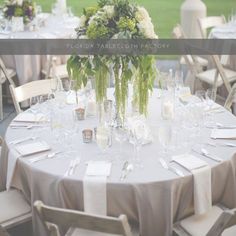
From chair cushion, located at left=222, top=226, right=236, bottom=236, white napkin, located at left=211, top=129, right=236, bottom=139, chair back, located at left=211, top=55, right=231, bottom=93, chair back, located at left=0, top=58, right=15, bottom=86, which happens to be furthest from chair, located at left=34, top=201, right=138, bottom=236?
chair back, located at left=211, top=55, right=231, bottom=93

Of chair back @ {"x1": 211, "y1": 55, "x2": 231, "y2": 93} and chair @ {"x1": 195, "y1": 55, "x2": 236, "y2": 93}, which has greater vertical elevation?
chair back @ {"x1": 211, "y1": 55, "x2": 231, "y2": 93}

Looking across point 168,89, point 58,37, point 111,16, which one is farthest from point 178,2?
point 111,16

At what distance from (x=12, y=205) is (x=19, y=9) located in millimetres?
3140

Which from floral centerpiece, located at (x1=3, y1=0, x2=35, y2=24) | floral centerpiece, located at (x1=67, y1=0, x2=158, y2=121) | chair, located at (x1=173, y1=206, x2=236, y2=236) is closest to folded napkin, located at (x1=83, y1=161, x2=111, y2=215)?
chair, located at (x1=173, y1=206, x2=236, y2=236)

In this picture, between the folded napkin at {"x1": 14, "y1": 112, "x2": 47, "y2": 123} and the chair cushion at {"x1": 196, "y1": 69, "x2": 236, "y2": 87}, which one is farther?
the chair cushion at {"x1": 196, "y1": 69, "x2": 236, "y2": 87}

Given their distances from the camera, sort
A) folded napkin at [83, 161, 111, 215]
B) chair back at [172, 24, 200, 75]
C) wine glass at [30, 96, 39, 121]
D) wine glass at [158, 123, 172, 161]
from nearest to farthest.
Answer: folded napkin at [83, 161, 111, 215] → wine glass at [158, 123, 172, 161] → wine glass at [30, 96, 39, 121] → chair back at [172, 24, 200, 75]

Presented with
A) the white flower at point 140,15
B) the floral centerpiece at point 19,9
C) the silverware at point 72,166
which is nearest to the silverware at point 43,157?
the silverware at point 72,166

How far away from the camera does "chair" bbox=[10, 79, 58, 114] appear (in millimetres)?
3365

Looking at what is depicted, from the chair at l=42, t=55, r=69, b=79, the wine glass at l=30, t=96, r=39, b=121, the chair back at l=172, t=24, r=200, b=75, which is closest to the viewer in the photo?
the wine glass at l=30, t=96, r=39, b=121

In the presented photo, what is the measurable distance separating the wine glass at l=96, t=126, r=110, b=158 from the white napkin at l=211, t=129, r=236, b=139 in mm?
658

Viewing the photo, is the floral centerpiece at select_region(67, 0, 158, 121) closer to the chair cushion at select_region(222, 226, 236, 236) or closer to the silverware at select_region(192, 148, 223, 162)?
the silverware at select_region(192, 148, 223, 162)

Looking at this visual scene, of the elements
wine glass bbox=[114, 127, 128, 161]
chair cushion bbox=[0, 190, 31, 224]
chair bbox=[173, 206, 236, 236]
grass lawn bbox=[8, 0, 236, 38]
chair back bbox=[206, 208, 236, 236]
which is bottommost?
Result: grass lawn bbox=[8, 0, 236, 38]

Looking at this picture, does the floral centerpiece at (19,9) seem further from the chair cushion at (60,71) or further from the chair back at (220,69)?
the chair back at (220,69)

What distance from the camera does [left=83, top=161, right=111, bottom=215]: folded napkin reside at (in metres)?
2.29
